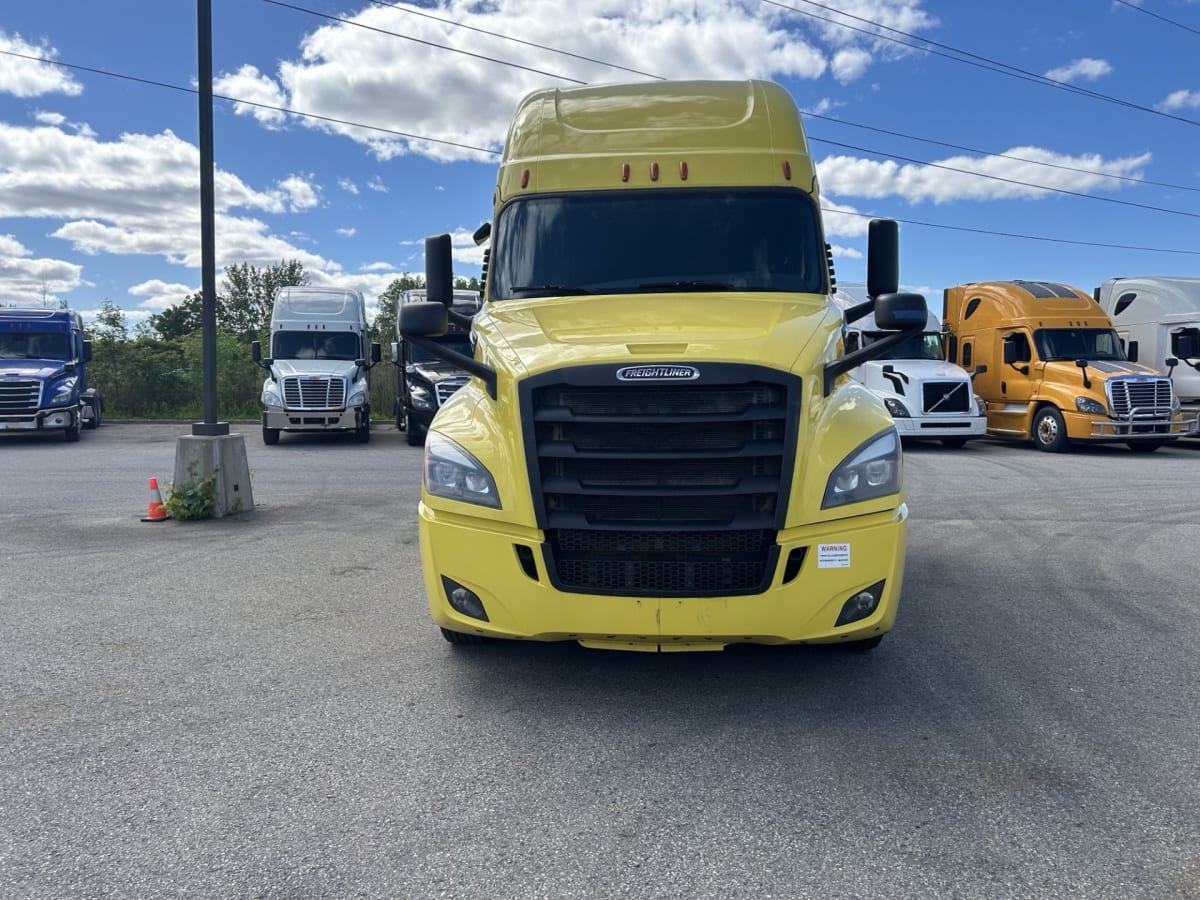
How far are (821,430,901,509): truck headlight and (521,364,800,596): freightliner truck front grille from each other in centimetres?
23

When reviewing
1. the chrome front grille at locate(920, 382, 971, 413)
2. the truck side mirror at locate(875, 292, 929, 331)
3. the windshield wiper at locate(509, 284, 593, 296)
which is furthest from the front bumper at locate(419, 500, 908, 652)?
the chrome front grille at locate(920, 382, 971, 413)

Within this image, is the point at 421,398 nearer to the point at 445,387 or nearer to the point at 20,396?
the point at 445,387

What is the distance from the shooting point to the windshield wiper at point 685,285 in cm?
530

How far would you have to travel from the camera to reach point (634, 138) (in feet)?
19.4

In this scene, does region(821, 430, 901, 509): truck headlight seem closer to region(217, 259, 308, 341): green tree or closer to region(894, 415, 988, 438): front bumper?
region(894, 415, 988, 438): front bumper

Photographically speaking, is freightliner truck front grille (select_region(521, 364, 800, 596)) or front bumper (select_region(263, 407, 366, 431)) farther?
front bumper (select_region(263, 407, 366, 431))

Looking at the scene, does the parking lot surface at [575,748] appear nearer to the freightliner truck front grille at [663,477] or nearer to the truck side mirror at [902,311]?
the freightliner truck front grille at [663,477]

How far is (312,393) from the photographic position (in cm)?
1838

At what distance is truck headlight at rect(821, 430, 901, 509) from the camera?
3943 mm

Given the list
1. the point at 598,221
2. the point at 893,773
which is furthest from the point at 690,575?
the point at 598,221

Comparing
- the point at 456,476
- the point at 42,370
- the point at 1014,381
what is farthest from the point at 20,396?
the point at 1014,381

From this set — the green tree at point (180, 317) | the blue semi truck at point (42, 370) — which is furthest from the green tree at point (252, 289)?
the blue semi truck at point (42, 370)

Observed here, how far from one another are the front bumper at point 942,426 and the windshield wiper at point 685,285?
517 inches

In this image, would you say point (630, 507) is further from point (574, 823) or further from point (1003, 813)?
point (1003, 813)
